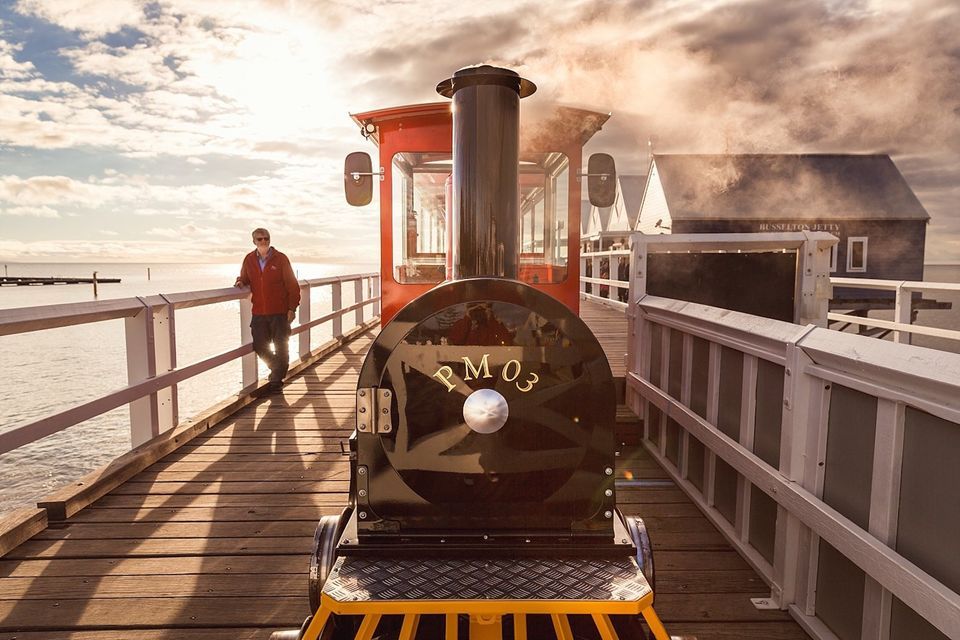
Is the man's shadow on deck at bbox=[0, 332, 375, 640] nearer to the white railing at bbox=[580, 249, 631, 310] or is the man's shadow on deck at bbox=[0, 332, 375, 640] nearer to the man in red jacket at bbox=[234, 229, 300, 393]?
the man in red jacket at bbox=[234, 229, 300, 393]

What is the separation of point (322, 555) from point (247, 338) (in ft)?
15.0

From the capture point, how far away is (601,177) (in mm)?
3879

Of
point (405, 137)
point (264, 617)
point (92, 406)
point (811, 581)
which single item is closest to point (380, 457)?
point (264, 617)

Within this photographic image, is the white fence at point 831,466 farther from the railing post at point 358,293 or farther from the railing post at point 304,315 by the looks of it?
the railing post at point 358,293

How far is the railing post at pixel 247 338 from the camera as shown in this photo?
6.17 metres

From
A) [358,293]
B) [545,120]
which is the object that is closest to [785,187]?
[358,293]

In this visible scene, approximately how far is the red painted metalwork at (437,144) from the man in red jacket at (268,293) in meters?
2.08

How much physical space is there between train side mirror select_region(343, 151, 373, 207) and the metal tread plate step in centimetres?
253

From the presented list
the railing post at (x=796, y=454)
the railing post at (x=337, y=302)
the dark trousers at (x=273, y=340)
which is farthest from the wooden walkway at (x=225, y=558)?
the railing post at (x=337, y=302)

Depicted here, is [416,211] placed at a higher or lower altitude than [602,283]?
higher

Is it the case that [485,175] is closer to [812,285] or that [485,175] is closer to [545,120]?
[545,120]

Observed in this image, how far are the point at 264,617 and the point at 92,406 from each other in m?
1.86

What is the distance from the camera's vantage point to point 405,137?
14.3ft

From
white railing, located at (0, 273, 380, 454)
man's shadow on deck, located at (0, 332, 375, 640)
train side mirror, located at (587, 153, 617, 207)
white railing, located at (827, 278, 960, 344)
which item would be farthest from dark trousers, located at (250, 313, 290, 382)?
white railing, located at (827, 278, 960, 344)
